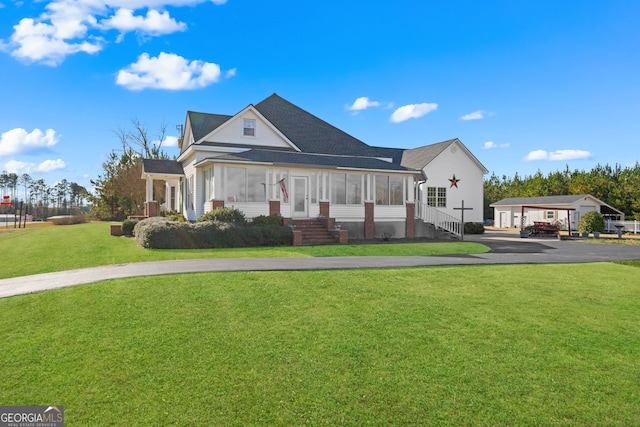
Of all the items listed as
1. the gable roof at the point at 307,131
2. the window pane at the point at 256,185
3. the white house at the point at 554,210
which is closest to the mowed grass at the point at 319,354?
the window pane at the point at 256,185

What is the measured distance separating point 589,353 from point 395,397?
133 inches

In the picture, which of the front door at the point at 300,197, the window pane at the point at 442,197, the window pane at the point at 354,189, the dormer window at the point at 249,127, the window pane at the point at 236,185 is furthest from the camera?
the window pane at the point at 442,197

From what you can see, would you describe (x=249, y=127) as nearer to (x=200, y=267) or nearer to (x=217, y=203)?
(x=217, y=203)

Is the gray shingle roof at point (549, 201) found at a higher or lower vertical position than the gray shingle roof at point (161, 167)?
lower

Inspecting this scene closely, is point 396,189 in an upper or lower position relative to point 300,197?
upper

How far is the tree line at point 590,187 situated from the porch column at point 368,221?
34.4m

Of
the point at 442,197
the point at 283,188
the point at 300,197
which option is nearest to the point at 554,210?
the point at 442,197

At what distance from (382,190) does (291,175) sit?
5.97 metres

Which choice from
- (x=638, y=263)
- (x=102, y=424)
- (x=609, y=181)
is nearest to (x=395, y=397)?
(x=102, y=424)

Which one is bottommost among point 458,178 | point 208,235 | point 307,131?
point 208,235

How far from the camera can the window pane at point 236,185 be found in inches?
841

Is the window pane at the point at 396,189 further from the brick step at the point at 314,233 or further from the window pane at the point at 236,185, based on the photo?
the window pane at the point at 236,185

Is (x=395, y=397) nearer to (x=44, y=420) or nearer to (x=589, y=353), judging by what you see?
(x=589, y=353)

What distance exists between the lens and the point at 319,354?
5.56m
